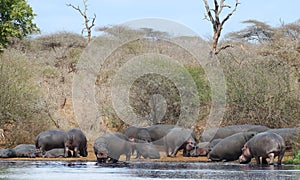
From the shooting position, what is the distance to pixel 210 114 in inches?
1228

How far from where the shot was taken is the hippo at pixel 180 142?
85.4 ft

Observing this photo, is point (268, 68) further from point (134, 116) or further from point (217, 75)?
point (134, 116)

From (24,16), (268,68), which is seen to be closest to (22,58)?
(24,16)

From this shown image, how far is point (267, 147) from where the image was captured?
20094mm

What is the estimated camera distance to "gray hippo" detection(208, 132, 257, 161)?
23056mm

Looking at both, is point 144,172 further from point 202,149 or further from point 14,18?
point 14,18

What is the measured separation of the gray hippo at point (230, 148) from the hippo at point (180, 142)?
247 centimetres

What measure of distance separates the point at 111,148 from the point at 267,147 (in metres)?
5.05

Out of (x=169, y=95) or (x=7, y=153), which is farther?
(x=169, y=95)

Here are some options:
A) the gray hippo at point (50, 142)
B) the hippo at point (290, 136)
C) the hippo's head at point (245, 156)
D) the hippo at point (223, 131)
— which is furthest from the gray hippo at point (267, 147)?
the gray hippo at point (50, 142)

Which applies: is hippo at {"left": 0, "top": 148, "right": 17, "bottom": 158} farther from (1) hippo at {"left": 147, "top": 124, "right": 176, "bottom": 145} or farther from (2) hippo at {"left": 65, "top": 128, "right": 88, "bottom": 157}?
(1) hippo at {"left": 147, "top": 124, "right": 176, "bottom": 145}

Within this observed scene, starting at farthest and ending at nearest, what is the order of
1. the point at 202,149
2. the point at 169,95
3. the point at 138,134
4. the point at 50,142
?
1. the point at 169,95
2. the point at 138,134
3. the point at 50,142
4. the point at 202,149

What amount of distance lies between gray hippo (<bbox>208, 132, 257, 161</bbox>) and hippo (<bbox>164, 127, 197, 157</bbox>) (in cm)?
247

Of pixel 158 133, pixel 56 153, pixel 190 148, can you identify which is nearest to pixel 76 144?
pixel 56 153
